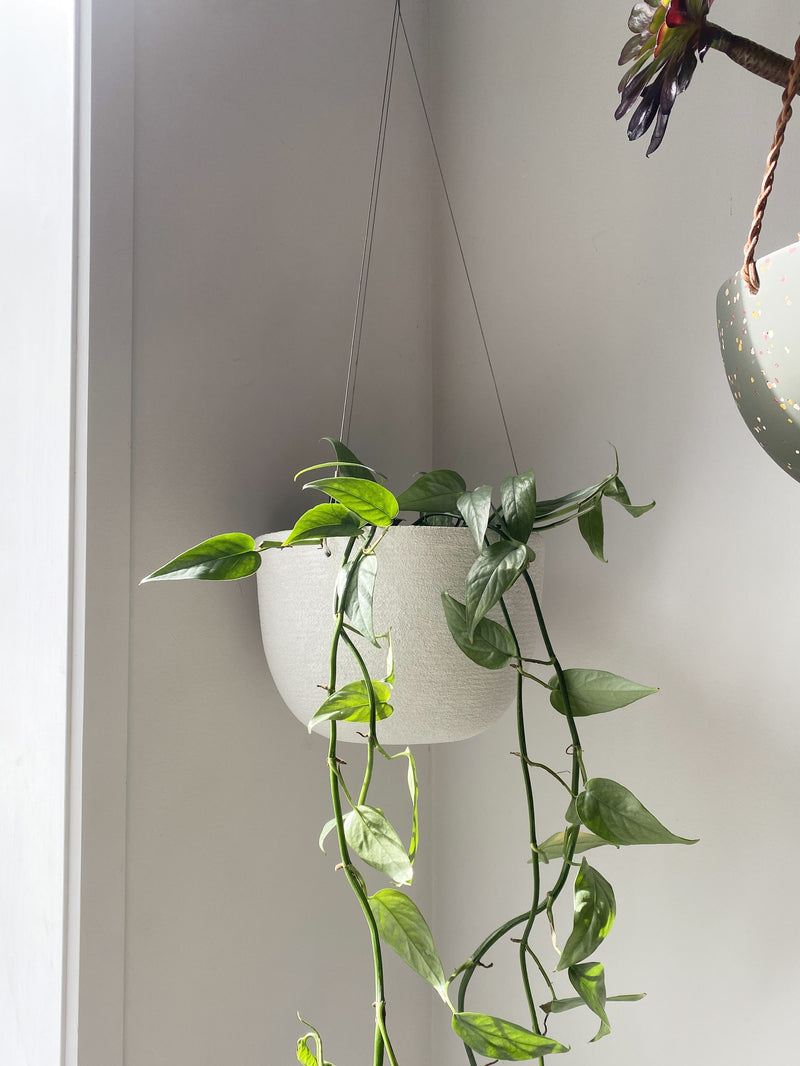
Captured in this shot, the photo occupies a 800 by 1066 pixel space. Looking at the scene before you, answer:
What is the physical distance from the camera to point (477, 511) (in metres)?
0.65

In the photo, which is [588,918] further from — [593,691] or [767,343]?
[767,343]

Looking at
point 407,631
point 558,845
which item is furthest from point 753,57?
point 558,845

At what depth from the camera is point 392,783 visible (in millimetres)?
1030

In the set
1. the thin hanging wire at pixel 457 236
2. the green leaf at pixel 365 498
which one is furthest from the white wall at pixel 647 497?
the green leaf at pixel 365 498

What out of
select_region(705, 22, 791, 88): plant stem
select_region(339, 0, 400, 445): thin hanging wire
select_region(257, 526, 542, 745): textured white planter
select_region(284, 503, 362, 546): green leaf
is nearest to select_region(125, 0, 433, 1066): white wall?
select_region(339, 0, 400, 445): thin hanging wire

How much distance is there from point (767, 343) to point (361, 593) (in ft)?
1.08

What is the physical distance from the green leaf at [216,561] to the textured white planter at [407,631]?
0.06m

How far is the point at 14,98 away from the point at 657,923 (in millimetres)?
1100

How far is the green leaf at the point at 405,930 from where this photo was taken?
606 mm

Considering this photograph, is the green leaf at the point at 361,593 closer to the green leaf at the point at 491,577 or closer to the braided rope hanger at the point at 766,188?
the green leaf at the point at 491,577

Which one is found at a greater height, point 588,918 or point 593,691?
point 593,691

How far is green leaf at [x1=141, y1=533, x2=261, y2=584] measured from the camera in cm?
63

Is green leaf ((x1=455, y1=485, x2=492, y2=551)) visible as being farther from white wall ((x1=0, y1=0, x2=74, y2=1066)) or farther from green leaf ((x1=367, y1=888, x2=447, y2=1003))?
white wall ((x1=0, y1=0, x2=74, y2=1066))

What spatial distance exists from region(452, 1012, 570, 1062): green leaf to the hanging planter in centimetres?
42
